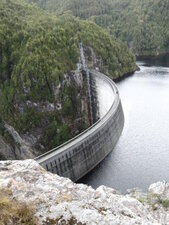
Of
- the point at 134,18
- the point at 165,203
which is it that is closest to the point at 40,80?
the point at 165,203

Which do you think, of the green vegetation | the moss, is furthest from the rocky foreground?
the moss

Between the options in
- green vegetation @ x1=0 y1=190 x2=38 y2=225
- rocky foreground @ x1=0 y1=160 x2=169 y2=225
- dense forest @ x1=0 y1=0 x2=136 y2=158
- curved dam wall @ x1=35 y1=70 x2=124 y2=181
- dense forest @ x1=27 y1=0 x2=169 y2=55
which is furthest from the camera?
dense forest @ x1=27 y1=0 x2=169 y2=55

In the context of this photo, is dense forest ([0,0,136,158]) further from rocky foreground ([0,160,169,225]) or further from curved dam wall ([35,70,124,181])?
rocky foreground ([0,160,169,225])

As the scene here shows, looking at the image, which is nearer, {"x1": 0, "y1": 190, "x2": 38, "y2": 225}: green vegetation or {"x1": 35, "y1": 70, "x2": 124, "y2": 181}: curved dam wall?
{"x1": 0, "y1": 190, "x2": 38, "y2": 225}: green vegetation

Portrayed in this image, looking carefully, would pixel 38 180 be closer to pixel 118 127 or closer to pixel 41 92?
pixel 118 127

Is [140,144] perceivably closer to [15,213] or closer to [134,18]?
[15,213]

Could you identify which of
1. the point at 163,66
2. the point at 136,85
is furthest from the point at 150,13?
the point at 136,85

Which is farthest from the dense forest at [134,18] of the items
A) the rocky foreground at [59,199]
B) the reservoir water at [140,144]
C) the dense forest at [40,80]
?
the rocky foreground at [59,199]

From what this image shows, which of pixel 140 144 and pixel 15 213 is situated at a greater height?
pixel 15 213
